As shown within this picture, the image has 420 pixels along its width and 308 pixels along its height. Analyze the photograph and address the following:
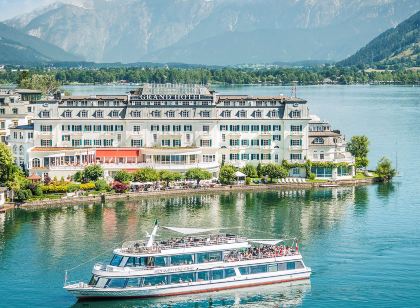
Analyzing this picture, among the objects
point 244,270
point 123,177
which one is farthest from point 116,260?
point 123,177

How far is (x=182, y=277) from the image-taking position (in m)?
42.5

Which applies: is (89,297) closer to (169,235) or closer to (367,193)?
(169,235)

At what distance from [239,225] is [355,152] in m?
25.6

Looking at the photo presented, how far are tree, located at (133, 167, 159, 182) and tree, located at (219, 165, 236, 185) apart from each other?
4971mm

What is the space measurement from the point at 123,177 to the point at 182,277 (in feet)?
87.3

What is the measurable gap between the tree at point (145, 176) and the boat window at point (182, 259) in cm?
2590

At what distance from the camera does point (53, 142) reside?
74.6 metres

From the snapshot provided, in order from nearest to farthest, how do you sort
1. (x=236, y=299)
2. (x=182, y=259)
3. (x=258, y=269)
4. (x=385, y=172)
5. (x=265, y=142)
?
(x=236, y=299)
(x=182, y=259)
(x=258, y=269)
(x=385, y=172)
(x=265, y=142)

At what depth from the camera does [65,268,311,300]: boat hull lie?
4119 centimetres

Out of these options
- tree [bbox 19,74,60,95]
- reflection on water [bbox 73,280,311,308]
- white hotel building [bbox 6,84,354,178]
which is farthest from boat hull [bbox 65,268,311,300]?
tree [bbox 19,74,60,95]

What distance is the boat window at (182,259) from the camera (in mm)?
42656

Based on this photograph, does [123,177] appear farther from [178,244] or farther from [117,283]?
[117,283]

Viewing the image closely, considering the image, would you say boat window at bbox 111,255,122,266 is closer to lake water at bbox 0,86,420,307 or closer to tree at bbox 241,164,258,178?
lake water at bbox 0,86,420,307

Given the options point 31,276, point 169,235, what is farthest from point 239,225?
point 31,276
